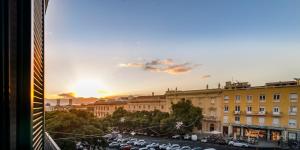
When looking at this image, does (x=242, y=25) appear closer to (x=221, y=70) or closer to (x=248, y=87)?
(x=221, y=70)

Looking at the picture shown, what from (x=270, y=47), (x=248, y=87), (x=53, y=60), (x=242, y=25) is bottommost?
(x=248, y=87)

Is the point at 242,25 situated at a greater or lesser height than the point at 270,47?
greater

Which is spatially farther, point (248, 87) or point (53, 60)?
point (248, 87)

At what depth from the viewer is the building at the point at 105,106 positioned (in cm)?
2055

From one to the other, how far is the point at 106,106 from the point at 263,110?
13471 mm

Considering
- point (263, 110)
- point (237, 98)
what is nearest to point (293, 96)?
point (263, 110)

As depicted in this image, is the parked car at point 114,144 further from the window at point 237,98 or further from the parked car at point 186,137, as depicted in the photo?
the window at point 237,98

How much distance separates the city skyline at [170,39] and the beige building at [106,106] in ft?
33.8

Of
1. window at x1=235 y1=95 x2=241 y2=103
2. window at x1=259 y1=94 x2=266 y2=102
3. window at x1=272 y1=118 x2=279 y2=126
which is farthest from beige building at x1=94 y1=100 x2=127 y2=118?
window at x1=272 y1=118 x2=279 y2=126

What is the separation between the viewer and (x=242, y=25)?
7598mm

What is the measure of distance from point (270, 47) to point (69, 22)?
5.73 m

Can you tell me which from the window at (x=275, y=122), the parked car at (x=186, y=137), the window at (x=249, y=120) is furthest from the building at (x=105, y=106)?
the window at (x=275, y=122)

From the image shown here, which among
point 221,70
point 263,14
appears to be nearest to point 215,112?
point 221,70

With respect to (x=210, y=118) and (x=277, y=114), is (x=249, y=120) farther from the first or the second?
(x=210, y=118)
